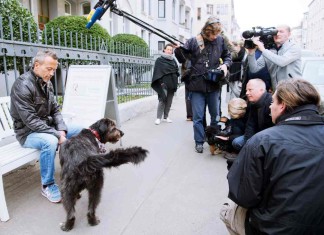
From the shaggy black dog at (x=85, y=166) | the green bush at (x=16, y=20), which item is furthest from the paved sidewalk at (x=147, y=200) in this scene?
the green bush at (x=16, y=20)

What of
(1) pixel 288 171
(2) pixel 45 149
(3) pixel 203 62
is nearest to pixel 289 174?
(1) pixel 288 171

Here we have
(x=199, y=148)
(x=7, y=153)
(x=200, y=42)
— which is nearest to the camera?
(x=7, y=153)

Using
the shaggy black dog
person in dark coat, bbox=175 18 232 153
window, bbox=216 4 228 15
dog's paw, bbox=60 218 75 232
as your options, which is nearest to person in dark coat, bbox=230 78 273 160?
person in dark coat, bbox=175 18 232 153

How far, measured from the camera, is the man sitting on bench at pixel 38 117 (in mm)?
3469

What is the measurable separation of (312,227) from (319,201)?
17 cm

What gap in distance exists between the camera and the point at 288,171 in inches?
70.0

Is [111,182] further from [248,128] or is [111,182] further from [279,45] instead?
[279,45]

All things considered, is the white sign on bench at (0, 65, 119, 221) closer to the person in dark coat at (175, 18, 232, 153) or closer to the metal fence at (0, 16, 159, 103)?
the metal fence at (0, 16, 159, 103)

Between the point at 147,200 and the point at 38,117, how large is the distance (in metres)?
1.65

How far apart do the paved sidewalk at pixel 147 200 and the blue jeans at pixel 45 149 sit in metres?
0.32

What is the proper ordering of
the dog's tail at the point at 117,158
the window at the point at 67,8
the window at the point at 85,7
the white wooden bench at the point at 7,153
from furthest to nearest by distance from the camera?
the window at the point at 85,7 → the window at the point at 67,8 → the white wooden bench at the point at 7,153 → the dog's tail at the point at 117,158

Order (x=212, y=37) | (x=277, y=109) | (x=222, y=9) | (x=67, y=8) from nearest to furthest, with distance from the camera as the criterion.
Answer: (x=277, y=109)
(x=212, y=37)
(x=67, y=8)
(x=222, y=9)

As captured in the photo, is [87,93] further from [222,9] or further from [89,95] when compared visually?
[222,9]

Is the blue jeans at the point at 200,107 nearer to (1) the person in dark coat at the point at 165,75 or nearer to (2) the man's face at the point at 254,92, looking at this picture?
(2) the man's face at the point at 254,92
